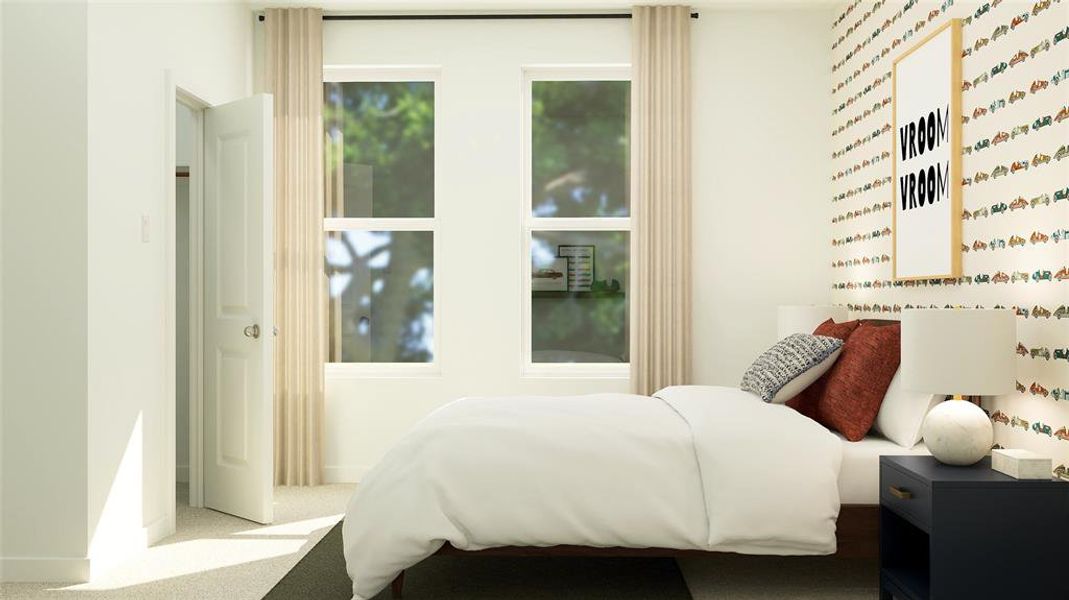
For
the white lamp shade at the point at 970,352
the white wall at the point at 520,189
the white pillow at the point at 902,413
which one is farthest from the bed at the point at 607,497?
the white wall at the point at 520,189

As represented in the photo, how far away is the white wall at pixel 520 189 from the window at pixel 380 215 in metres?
0.19

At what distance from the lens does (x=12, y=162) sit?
131 inches

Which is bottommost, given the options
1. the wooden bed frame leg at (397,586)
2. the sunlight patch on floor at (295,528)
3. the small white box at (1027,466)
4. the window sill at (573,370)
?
the sunlight patch on floor at (295,528)

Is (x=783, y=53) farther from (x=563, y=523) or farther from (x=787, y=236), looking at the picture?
(x=563, y=523)

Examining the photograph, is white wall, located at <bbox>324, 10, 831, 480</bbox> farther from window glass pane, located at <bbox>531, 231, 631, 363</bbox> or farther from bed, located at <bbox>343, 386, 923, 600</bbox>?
bed, located at <bbox>343, 386, 923, 600</bbox>

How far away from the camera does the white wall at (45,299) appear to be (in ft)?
10.8

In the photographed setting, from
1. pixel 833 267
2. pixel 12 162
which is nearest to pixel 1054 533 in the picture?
pixel 833 267

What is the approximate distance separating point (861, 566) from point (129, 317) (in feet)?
10.6

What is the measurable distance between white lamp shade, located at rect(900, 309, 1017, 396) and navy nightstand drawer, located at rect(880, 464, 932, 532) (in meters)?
0.32

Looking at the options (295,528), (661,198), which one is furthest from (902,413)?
(295,528)

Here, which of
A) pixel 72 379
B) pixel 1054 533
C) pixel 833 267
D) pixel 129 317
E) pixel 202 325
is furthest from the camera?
pixel 833 267

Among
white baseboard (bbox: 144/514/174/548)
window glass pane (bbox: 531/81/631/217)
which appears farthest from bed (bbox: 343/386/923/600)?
window glass pane (bbox: 531/81/631/217)

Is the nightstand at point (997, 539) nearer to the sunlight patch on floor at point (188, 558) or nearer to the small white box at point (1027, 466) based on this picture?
the small white box at point (1027, 466)

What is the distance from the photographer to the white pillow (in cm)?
318
